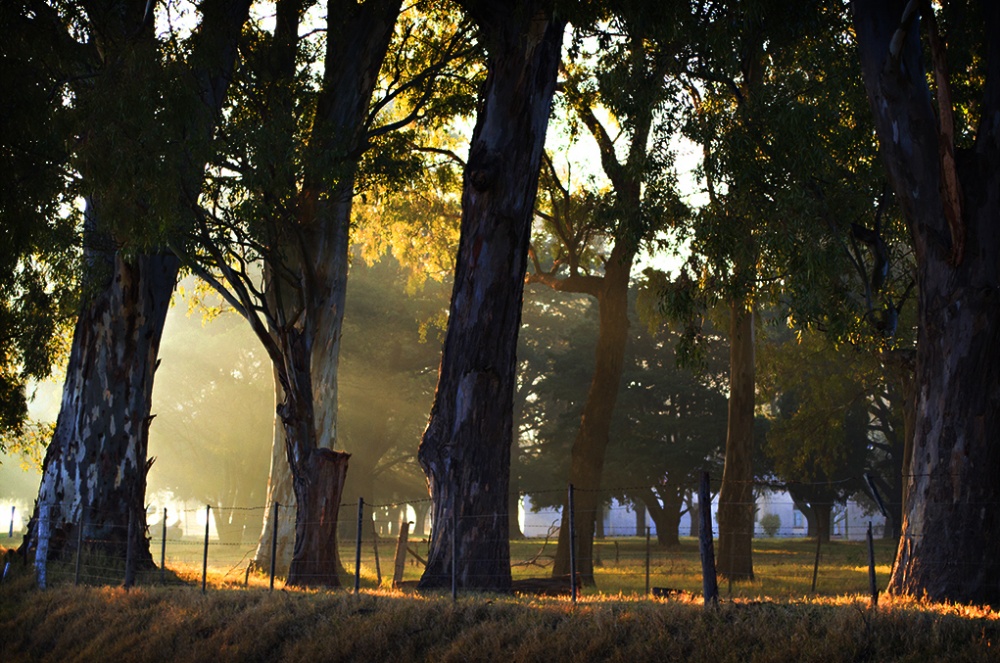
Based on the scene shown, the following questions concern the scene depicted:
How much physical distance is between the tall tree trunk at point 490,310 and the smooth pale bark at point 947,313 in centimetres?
464

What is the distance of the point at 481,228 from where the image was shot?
50.9ft

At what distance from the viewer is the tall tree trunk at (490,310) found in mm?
14633

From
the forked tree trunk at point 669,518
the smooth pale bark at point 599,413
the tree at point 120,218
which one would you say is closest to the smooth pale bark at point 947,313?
the smooth pale bark at point 599,413

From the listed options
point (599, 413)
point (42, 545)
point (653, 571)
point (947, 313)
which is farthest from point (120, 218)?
point (653, 571)

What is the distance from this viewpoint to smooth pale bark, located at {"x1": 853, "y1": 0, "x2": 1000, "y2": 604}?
12.7 m

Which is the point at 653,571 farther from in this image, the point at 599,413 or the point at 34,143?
the point at 34,143

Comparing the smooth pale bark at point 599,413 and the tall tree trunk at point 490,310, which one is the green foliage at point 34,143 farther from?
the smooth pale bark at point 599,413

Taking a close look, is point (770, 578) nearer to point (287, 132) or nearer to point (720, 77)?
point (720, 77)

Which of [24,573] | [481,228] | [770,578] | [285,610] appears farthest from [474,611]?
[770,578]

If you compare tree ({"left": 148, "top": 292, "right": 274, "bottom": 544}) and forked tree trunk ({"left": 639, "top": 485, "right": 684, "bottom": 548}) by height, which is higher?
tree ({"left": 148, "top": 292, "right": 274, "bottom": 544})

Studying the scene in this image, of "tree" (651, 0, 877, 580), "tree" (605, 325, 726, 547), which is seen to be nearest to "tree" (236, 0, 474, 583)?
"tree" (651, 0, 877, 580)

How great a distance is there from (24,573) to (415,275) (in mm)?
17682

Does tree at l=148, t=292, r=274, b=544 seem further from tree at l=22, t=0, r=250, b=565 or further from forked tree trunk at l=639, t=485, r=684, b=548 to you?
tree at l=22, t=0, r=250, b=565

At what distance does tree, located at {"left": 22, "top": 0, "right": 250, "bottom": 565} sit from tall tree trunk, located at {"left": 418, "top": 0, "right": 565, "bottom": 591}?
5586mm
